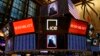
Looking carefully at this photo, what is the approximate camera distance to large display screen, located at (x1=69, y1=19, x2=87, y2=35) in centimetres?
1309

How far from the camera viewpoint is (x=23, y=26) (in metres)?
13.4

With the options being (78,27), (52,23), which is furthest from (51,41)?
(78,27)

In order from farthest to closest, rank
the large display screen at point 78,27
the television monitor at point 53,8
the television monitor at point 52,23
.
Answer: the television monitor at point 53,8
the large display screen at point 78,27
the television monitor at point 52,23

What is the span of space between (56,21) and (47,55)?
2.14m

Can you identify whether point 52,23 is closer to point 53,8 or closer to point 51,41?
point 51,41

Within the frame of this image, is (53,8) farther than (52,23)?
Yes

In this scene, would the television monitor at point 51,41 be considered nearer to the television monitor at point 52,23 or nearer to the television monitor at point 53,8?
the television monitor at point 52,23

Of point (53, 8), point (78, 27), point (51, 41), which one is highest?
point (53, 8)

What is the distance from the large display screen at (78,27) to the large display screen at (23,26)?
1969mm

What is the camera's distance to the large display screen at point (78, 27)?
43.0 ft

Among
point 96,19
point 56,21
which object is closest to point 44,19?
point 56,21

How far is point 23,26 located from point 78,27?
281 centimetres

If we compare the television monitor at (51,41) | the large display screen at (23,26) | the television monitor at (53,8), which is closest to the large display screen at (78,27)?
the television monitor at (51,41)

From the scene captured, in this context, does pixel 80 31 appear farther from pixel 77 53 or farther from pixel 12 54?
pixel 12 54
